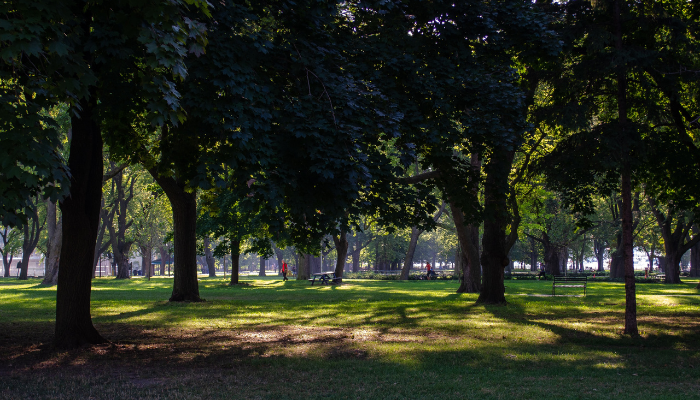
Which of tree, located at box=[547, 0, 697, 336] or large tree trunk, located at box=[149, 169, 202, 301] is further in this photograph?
large tree trunk, located at box=[149, 169, 202, 301]

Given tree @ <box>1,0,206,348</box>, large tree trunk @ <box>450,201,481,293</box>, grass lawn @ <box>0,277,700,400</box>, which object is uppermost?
tree @ <box>1,0,206,348</box>

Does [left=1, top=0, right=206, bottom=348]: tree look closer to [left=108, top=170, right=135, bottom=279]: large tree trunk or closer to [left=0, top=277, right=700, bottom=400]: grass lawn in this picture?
[left=0, top=277, right=700, bottom=400]: grass lawn

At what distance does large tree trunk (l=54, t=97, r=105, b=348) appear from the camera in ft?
32.1

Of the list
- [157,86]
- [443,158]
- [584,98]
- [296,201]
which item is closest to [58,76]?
[157,86]

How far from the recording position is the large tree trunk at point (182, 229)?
60.2 ft

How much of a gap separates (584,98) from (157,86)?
935cm

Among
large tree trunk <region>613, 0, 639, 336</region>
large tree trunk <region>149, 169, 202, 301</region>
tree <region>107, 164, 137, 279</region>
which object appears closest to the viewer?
large tree trunk <region>613, 0, 639, 336</region>

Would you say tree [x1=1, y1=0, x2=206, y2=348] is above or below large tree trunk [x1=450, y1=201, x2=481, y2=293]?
above

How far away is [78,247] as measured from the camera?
9836 millimetres

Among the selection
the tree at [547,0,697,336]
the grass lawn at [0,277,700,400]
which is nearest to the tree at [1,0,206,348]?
the grass lawn at [0,277,700,400]

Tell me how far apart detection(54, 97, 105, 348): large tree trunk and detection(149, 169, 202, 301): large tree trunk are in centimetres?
794

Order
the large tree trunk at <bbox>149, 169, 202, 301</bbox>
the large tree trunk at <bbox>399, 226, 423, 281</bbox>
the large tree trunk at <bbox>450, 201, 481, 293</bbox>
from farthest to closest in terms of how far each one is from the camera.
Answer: the large tree trunk at <bbox>399, 226, 423, 281</bbox>
the large tree trunk at <bbox>450, 201, 481, 293</bbox>
the large tree trunk at <bbox>149, 169, 202, 301</bbox>

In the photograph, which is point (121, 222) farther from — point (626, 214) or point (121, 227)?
point (626, 214)

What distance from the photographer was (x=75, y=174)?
32.2 feet
